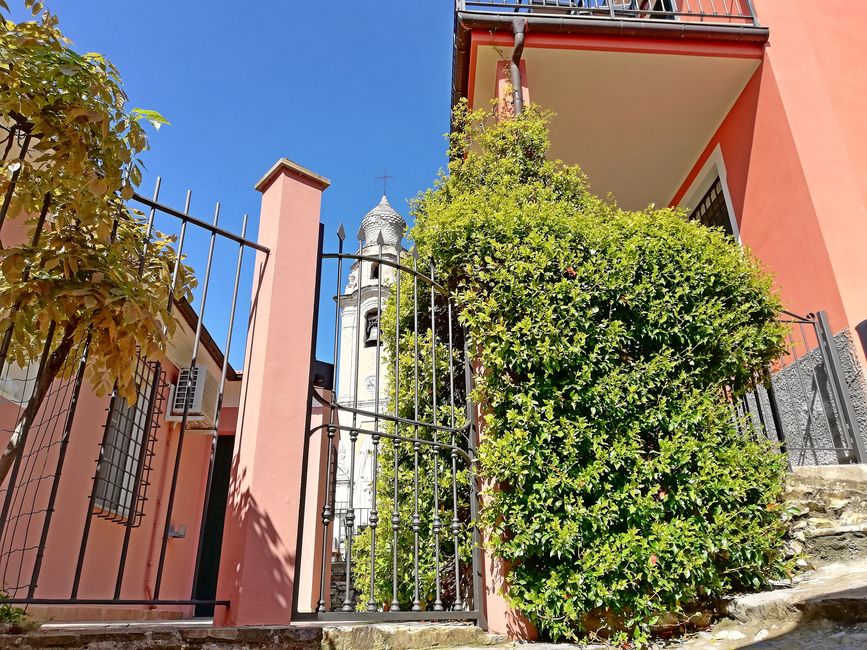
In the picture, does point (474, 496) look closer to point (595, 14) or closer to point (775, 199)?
point (775, 199)

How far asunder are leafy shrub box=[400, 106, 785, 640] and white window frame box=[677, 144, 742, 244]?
3825mm

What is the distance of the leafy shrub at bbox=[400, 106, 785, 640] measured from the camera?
3.55 meters

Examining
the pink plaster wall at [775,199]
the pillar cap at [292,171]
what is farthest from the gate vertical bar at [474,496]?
the pink plaster wall at [775,199]

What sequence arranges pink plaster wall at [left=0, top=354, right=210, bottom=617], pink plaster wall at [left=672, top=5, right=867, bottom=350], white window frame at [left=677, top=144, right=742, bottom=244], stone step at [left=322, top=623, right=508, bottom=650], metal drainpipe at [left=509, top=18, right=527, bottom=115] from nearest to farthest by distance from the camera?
stone step at [left=322, top=623, right=508, bottom=650], pink plaster wall at [left=0, top=354, right=210, bottom=617], pink plaster wall at [left=672, top=5, right=867, bottom=350], metal drainpipe at [left=509, top=18, right=527, bottom=115], white window frame at [left=677, top=144, right=742, bottom=244]

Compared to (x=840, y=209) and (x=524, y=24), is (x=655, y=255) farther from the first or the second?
(x=524, y=24)

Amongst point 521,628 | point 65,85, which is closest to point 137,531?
point 521,628

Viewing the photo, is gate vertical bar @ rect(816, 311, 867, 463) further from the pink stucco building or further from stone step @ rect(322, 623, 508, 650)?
stone step @ rect(322, 623, 508, 650)

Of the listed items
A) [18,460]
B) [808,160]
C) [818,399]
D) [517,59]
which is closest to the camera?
[18,460]

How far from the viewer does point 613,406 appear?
391 centimetres

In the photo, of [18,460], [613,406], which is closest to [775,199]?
[613,406]

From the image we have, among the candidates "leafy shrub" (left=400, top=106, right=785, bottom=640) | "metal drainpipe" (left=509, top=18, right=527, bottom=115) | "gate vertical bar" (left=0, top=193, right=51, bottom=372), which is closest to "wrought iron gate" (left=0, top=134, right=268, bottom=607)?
"gate vertical bar" (left=0, top=193, right=51, bottom=372)

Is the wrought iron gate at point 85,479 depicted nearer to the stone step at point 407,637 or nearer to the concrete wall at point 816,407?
the stone step at point 407,637

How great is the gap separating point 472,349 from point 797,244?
4621 mm

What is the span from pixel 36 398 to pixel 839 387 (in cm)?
621
